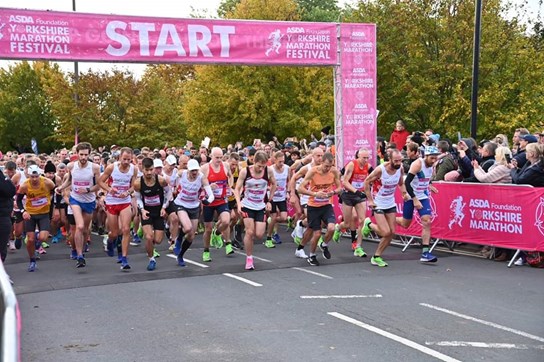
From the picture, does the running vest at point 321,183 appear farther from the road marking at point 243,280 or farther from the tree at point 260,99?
the tree at point 260,99

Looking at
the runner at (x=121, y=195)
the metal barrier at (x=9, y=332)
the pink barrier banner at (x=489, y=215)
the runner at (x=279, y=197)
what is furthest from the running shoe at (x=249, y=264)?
the metal barrier at (x=9, y=332)

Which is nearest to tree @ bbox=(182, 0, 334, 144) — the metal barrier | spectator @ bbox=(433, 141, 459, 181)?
spectator @ bbox=(433, 141, 459, 181)

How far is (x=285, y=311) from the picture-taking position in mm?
8578

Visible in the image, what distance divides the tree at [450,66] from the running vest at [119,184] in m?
14.8

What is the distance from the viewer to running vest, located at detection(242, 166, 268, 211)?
12555 mm

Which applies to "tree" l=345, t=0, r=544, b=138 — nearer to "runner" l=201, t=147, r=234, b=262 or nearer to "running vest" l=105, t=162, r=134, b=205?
"runner" l=201, t=147, r=234, b=262

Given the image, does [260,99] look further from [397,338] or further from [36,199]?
[397,338]

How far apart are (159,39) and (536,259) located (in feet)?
28.2

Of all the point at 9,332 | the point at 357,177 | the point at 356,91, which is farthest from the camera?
the point at 356,91

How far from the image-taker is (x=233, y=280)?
430 inches

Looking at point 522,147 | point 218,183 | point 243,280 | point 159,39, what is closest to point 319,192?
point 218,183

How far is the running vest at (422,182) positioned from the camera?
1265cm

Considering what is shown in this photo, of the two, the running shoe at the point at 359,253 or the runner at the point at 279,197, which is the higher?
the runner at the point at 279,197

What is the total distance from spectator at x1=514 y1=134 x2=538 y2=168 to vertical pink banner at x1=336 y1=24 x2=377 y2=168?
3.98 m
